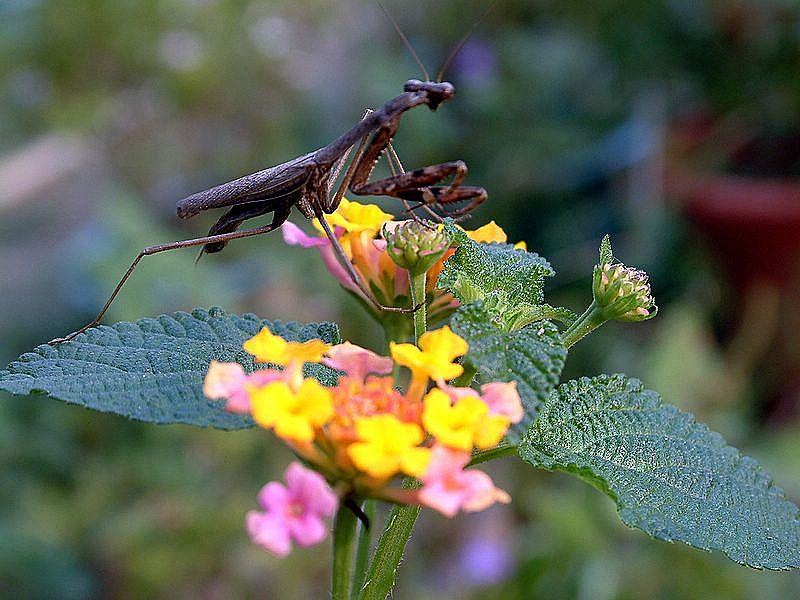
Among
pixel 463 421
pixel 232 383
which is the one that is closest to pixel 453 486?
pixel 463 421

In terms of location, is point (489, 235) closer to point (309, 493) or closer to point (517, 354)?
point (517, 354)

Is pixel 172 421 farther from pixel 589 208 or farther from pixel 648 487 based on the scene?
pixel 589 208

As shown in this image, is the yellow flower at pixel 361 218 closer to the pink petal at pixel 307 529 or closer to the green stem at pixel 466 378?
the green stem at pixel 466 378

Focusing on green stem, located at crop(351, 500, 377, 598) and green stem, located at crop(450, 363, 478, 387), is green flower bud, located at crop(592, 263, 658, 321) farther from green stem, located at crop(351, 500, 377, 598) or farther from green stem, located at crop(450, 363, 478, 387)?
green stem, located at crop(351, 500, 377, 598)

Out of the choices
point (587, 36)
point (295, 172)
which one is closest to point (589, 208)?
point (587, 36)

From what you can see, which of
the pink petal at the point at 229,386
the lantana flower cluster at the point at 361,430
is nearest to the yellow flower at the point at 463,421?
the lantana flower cluster at the point at 361,430

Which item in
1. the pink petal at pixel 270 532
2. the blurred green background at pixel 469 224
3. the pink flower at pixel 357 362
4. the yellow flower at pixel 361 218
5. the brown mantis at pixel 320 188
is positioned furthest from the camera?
the blurred green background at pixel 469 224
